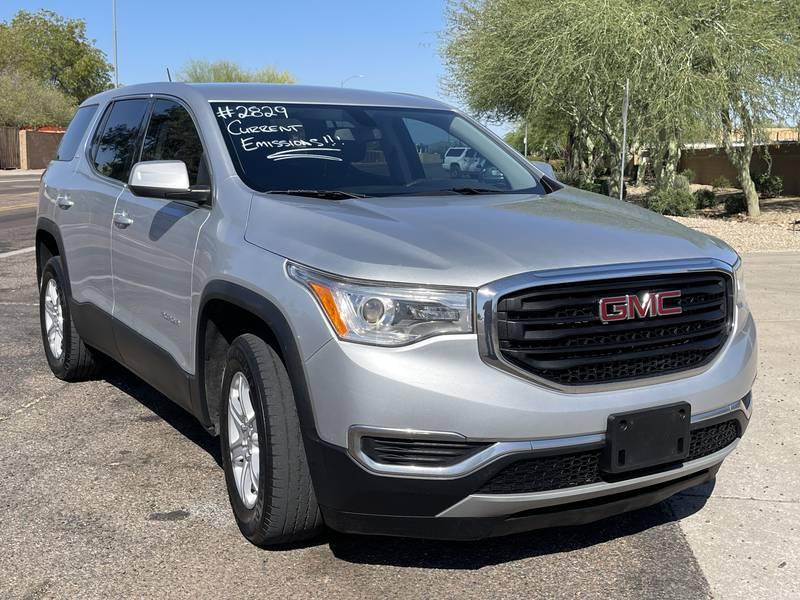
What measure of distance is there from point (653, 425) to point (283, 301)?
4.43 ft

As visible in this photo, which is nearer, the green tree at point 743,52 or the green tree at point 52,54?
the green tree at point 743,52

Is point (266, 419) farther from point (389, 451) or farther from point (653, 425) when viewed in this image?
point (653, 425)

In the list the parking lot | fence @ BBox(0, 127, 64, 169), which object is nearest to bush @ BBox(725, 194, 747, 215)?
the parking lot

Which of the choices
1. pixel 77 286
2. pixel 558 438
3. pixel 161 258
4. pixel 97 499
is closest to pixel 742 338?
pixel 558 438

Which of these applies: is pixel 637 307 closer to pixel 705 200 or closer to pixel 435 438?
pixel 435 438

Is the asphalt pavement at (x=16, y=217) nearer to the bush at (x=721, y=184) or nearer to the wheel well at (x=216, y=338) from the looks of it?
the wheel well at (x=216, y=338)

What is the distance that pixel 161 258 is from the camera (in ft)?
13.8

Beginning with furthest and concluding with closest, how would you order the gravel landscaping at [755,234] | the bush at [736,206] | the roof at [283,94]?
1. the bush at [736,206]
2. the gravel landscaping at [755,234]
3. the roof at [283,94]

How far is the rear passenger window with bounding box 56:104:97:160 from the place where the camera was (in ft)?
19.1

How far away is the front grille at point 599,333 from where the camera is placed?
9.70ft

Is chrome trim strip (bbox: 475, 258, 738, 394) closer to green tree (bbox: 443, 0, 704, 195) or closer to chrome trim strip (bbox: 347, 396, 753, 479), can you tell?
chrome trim strip (bbox: 347, 396, 753, 479)

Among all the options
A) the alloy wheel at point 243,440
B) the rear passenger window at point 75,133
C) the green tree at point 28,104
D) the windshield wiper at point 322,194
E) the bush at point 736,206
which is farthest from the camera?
the green tree at point 28,104

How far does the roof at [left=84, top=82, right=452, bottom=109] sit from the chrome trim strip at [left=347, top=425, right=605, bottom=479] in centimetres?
210

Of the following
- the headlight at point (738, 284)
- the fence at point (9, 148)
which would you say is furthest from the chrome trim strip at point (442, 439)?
the fence at point (9, 148)
